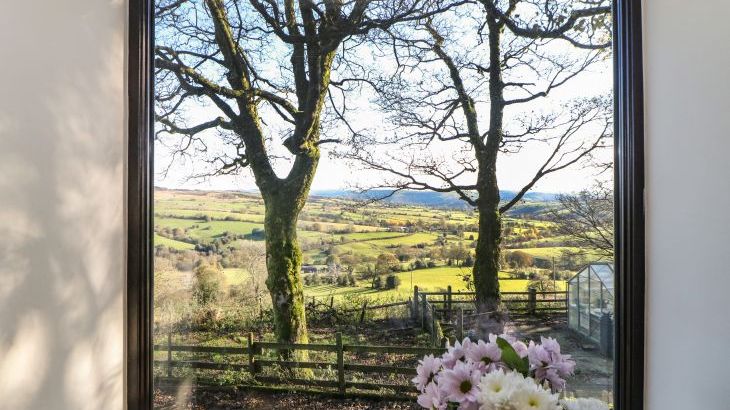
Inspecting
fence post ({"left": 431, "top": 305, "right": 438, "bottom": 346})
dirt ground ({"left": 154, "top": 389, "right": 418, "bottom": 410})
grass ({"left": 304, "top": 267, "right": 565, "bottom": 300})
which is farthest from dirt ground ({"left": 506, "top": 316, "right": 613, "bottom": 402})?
dirt ground ({"left": 154, "top": 389, "right": 418, "bottom": 410})

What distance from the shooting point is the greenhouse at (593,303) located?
1.35 metres

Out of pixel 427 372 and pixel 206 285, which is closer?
pixel 427 372

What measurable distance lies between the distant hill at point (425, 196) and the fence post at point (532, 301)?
27 centimetres

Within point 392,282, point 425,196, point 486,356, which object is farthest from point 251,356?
point 486,356

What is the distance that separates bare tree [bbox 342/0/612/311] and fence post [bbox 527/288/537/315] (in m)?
0.09

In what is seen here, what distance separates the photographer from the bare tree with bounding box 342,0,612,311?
1.37 meters
